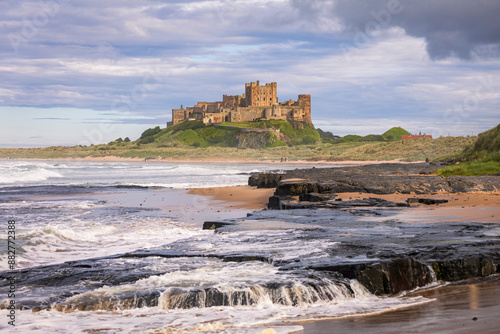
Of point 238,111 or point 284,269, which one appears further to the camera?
point 238,111

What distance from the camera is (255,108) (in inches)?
6742

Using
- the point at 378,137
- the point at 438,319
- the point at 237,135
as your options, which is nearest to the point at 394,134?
the point at 378,137

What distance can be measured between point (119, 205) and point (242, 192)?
24.6 feet

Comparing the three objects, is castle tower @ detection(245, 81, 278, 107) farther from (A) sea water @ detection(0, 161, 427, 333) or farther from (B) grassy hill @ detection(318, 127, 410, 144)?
(A) sea water @ detection(0, 161, 427, 333)

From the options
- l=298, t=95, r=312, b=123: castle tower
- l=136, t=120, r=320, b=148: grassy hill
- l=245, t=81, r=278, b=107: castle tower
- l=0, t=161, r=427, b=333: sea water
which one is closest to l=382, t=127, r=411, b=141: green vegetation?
l=136, t=120, r=320, b=148: grassy hill

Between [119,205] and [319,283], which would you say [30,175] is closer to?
[119,205]

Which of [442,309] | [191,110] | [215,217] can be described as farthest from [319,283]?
[191,110]

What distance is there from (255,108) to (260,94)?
17.8 ft

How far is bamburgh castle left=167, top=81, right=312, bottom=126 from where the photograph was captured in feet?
562

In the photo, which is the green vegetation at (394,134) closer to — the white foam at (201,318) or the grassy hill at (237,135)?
the grassy hill at (237,135)

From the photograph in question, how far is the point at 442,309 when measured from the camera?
6039mm

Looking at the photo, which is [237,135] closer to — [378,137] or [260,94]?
[260,94]

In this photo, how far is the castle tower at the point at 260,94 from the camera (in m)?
170

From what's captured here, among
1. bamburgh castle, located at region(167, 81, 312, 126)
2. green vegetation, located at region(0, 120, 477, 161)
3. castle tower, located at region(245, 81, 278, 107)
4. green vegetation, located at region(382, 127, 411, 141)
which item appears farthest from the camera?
bamburgh castle, located at region(167, 81, 312, 126)
